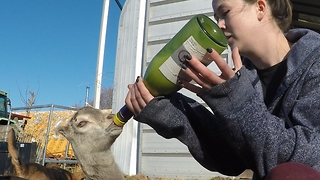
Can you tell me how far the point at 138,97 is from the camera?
1446 mm

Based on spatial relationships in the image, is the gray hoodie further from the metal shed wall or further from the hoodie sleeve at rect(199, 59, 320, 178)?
the metal shed wall

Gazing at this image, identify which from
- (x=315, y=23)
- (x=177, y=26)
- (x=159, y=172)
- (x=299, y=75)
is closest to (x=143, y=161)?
(x=159, y=172)

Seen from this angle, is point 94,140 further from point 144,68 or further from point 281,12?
point 144,68

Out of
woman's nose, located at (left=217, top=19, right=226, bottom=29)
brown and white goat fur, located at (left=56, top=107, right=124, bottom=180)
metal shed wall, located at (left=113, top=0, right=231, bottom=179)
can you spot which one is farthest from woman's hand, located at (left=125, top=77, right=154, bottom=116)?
metal shed wall, located at (left=113, top=0, right=231, bottom=179)

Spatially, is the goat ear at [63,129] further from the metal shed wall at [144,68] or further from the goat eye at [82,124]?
the metal shed wall at [144,68]

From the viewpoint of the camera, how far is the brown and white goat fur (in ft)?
8.55

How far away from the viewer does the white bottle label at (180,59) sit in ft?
4.14

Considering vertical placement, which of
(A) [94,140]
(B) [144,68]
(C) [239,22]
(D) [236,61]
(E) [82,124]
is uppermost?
(B) [144,68]

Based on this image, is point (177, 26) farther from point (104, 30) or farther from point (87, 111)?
point (87, 111)

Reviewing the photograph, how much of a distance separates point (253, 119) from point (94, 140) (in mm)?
1748

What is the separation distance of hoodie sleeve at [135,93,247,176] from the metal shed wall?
2.42 metres

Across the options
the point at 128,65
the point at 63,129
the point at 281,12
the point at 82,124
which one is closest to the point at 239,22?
the point at 281,12

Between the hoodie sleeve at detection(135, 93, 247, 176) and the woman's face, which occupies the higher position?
the woman's face

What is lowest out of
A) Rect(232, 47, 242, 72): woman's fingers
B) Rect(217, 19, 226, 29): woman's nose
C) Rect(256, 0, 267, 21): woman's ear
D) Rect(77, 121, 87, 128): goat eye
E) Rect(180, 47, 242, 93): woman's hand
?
Rect(77, 121, 87, 128): goat eye
